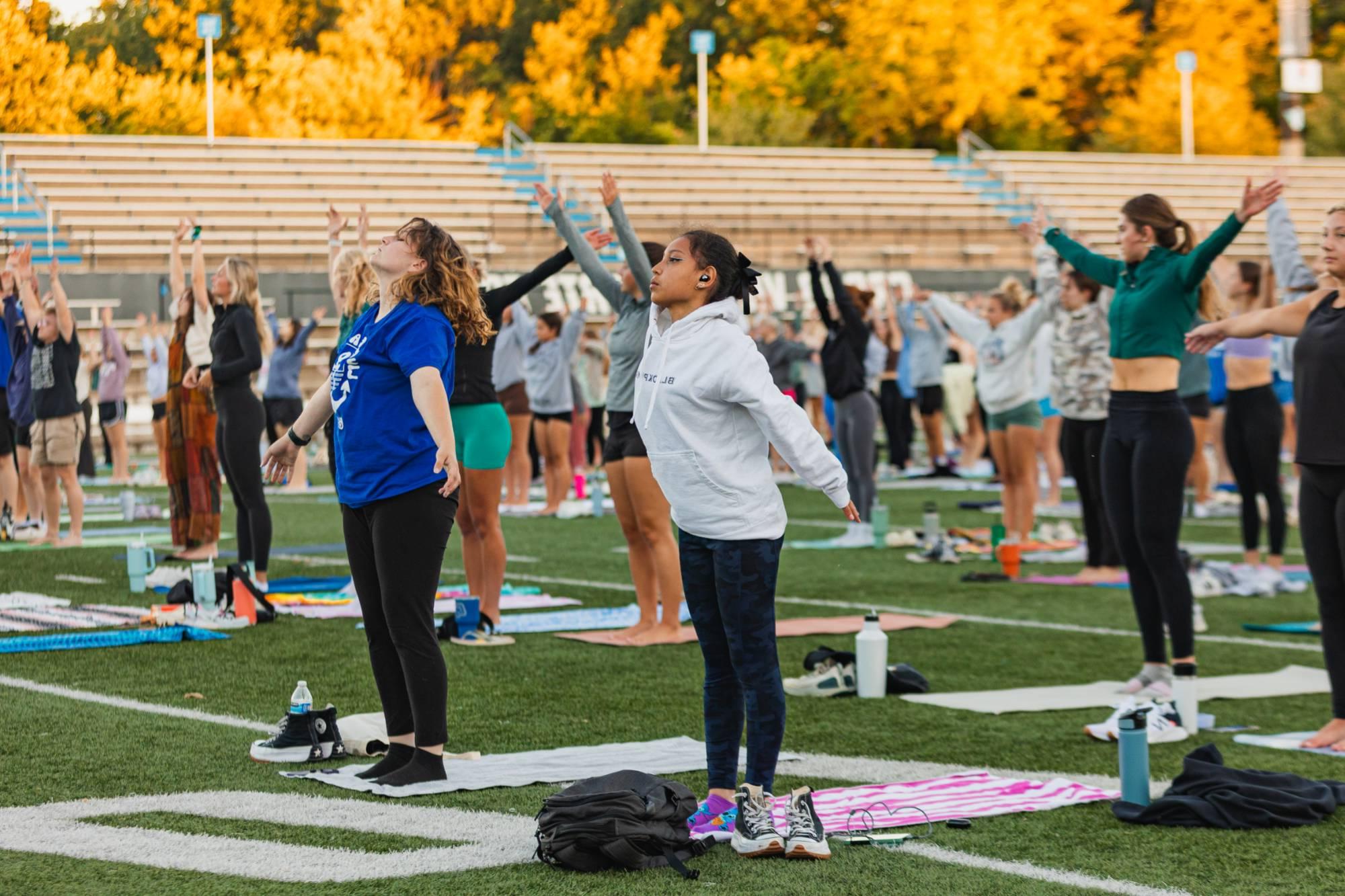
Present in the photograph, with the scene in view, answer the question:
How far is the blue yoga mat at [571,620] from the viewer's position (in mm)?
9430

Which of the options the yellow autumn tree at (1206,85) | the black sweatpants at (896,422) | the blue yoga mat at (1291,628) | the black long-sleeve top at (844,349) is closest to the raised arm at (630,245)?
the blue yoga mat at (1291,628)

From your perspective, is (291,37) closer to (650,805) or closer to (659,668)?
(659,668)

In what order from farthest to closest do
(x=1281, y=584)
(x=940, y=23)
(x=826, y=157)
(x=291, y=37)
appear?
(x=940, y=23), (x=826, y=157), (x=291, y=37), (x=1281, y=584)

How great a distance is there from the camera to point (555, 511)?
1727 centimetres

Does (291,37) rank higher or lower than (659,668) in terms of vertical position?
higher

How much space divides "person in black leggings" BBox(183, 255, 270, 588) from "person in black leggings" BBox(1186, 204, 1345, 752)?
5941 millimetres

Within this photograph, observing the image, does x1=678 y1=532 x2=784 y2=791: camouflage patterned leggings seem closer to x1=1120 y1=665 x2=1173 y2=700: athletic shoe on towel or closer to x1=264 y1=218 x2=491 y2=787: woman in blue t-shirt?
x1=264 y1=218 x2=491 y2=787: woman in blue t-shirt

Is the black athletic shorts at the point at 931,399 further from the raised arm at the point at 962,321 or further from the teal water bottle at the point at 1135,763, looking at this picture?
the teal water bottle at the point at 1135,763

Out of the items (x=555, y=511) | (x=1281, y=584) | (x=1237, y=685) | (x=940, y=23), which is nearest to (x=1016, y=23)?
(x=940, y=23)

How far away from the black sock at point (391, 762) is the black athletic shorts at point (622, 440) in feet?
9.45

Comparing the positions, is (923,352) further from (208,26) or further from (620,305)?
(620,305)

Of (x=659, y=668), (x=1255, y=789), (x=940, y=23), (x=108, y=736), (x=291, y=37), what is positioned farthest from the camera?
(x=940, y=23)

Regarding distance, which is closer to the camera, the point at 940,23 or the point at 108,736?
the point at 108,736

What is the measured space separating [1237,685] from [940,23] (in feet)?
157
